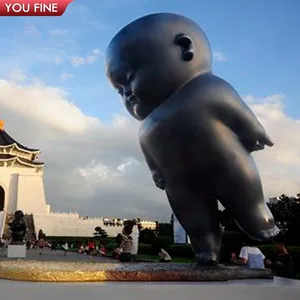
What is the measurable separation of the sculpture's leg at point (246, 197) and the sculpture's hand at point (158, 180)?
555 millimetres

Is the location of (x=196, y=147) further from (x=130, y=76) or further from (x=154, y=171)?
(x=130, y=76)

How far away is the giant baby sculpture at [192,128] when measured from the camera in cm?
377

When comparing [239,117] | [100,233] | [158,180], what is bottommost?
[100,233]

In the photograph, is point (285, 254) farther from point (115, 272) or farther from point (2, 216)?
point (2, 216)

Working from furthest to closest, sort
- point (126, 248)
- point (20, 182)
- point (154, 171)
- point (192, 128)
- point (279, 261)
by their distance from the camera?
point (20, 182) < point (126, 248) < point (279, 261) < point (154, 171) < point (192, 128)

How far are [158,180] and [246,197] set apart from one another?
0.83 m

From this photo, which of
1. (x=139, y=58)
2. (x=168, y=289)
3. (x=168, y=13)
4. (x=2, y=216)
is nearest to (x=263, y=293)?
(x=168, y=289)

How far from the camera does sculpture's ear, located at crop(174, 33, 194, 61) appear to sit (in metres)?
4.00

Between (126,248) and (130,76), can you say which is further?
(126,248)

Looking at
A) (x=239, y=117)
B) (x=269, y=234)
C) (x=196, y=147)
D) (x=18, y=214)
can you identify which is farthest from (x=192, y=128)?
(x=18, y=214)

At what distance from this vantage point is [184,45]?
4.02 metres

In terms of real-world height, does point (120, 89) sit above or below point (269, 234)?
above

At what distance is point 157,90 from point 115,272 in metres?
1.62

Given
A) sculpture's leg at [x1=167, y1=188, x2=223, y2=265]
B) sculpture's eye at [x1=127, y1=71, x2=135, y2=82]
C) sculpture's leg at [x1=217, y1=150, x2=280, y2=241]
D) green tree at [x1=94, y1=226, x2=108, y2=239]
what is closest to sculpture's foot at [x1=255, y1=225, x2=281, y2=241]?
sculpture's leg at [x1=217, y1=150, x2=280, y2=241]
